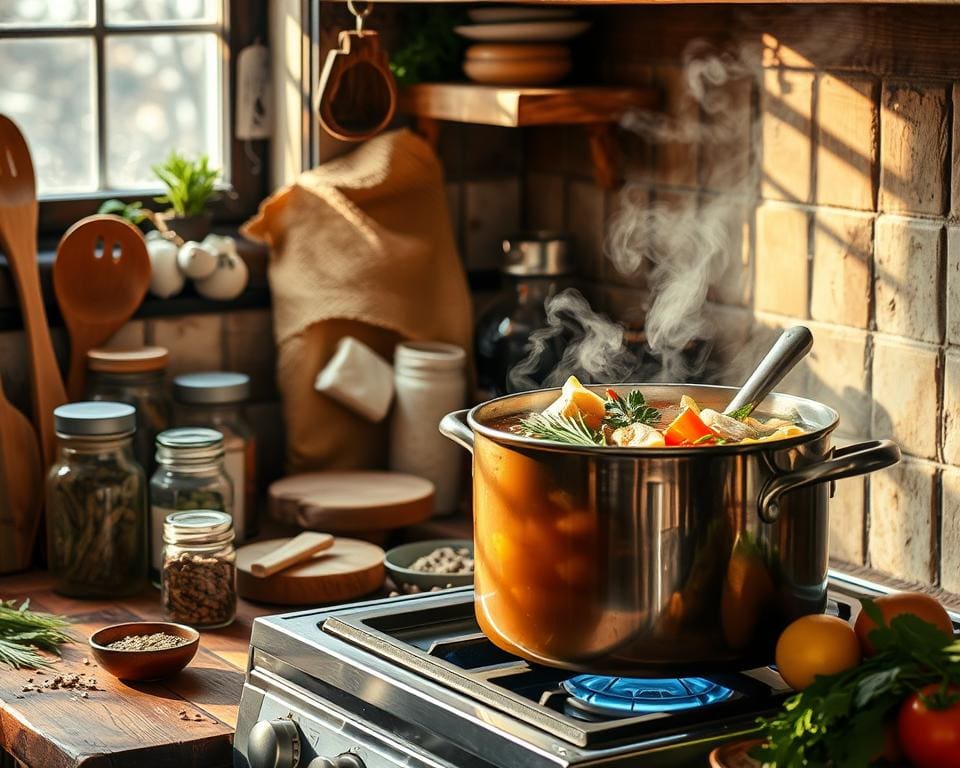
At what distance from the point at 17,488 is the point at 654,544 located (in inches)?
44.0

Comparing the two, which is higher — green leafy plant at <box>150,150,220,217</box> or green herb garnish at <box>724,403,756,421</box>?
green leafy plant at <box>150,150,220,217</box>

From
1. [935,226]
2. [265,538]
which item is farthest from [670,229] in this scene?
[265,538]

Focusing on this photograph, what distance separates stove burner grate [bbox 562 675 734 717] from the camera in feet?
4.17

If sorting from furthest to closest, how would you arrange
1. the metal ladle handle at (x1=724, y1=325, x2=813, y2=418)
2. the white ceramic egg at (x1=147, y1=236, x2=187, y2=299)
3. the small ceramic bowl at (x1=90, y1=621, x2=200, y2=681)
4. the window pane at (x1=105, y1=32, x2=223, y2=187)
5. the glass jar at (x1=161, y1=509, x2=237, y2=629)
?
the window pane at (x1=105, y1=32, x2=223, y2=187) → the white ceramic egg at (x1=147, y1=236, x2=187, y2=299) → the glass jar at (x1=161, y1=509, x2=237, y2=629) → the small ceramic bowl at (x1=90, y1=621, x2=200, y2=681) → the metal ladle handle at (x1=724, y1=325, x2=813, y2=418)

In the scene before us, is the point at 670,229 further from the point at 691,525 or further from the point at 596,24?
the point at 691,525

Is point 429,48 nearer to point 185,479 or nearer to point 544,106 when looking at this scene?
point 544,106

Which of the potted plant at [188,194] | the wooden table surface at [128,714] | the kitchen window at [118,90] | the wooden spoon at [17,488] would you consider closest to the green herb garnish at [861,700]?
the wooden table surface at [128,714]

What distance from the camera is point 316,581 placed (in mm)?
1855

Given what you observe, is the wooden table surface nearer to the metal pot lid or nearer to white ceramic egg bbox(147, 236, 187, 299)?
white ceramic egg bbox(147, 236, 187, 299)

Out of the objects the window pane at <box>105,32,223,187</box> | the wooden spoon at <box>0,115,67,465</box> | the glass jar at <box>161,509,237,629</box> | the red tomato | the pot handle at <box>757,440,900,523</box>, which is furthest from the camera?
the window pane at <box>105,32,223,187</box>

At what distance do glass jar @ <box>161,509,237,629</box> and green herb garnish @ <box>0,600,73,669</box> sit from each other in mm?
133

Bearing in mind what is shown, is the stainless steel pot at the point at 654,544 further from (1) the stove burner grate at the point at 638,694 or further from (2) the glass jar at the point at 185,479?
(2) the glass jar at the point at 185,479

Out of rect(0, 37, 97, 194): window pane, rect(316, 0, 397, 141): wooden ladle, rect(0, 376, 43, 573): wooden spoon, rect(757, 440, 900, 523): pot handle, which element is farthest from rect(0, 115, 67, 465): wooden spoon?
rect(757, 440, 900, 523): pot handle

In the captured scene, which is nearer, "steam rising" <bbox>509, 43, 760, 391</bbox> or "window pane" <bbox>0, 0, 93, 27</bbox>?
"steam rising" <bbox>509, 43, 760, 391</bbox>
